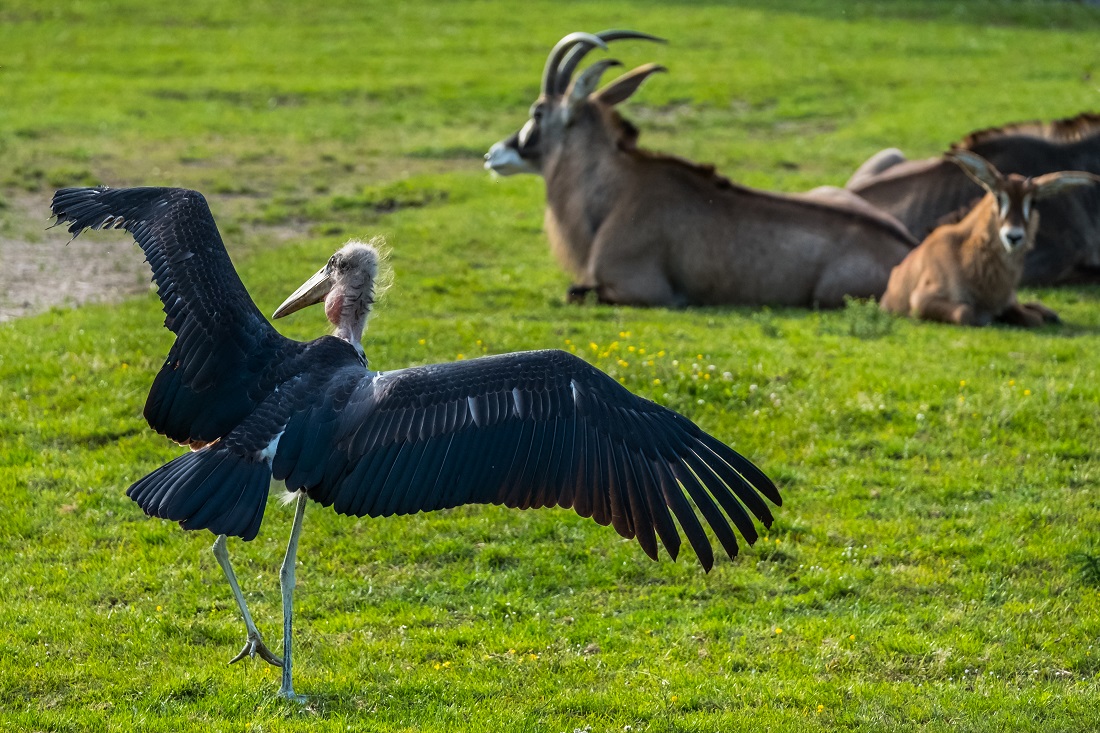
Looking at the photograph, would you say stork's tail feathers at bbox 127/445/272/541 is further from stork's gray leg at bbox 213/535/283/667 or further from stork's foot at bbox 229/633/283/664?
stork's foot at bbox 229/633/283/664

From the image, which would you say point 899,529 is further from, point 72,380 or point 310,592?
point 72,380

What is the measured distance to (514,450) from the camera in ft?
18.6

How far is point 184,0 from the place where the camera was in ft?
113

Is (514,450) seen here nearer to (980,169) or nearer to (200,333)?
(200,333)

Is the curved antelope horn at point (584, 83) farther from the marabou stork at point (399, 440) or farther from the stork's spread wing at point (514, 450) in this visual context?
the stork's spread wing at point (514, 450)

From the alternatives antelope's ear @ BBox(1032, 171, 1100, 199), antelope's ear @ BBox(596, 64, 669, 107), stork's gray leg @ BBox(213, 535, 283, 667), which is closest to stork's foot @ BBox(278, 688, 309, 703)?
stork's gray leg @ BBox(213, 535, 283, 667)

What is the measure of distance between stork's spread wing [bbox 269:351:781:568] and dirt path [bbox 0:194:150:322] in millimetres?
6872

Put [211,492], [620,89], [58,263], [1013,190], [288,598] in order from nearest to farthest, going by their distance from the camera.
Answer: [211,492] < [288,598] < [1013,190] < [58,263] < [620,89]

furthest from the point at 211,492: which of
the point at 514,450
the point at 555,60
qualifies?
the point at 555,60

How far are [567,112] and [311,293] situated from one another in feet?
26.6

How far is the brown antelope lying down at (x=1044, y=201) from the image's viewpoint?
47.4ft

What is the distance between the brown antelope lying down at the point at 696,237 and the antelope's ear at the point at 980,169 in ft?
4.40

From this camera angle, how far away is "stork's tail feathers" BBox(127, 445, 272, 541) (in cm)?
537

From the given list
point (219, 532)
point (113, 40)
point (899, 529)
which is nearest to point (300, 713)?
point (219, 532)
